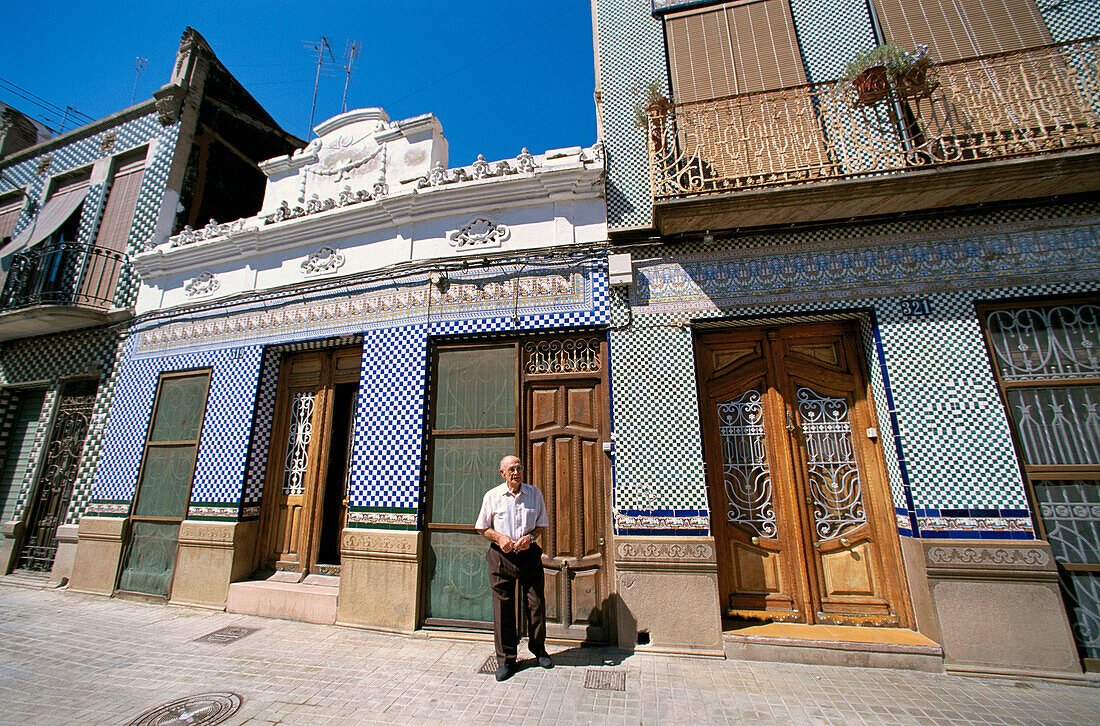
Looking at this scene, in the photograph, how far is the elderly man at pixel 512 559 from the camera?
12.3 ft

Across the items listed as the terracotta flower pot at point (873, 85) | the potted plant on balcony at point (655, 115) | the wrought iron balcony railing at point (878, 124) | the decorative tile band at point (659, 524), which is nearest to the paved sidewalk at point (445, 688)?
the decorative tile band at point (659, 524)

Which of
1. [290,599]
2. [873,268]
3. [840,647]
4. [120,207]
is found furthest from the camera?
[120,207]

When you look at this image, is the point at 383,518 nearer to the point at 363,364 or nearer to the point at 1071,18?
the point at 363,364

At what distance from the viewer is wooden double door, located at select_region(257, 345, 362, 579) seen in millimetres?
5777

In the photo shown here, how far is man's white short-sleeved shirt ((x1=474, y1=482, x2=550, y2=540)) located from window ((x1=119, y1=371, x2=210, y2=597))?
4.83 meters

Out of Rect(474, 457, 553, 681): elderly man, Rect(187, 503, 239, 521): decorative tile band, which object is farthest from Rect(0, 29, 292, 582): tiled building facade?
Rect(474, 457, 553, 681): elderly man

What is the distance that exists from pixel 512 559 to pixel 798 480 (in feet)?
9.88

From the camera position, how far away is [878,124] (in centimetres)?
491

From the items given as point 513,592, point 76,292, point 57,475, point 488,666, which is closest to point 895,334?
point 513,592

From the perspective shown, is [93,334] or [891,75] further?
[93,334]

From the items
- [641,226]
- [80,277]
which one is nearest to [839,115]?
[641,226]

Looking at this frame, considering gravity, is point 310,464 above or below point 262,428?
below

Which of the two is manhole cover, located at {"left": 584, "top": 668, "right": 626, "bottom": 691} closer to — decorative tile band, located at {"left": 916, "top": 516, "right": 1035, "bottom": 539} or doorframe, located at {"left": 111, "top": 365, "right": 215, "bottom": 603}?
decorative tile band, located at {"left": 916, "top": 516, "right": 1035, "bottom": 539}

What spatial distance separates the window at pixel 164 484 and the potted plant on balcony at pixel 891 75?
9.08 meters
